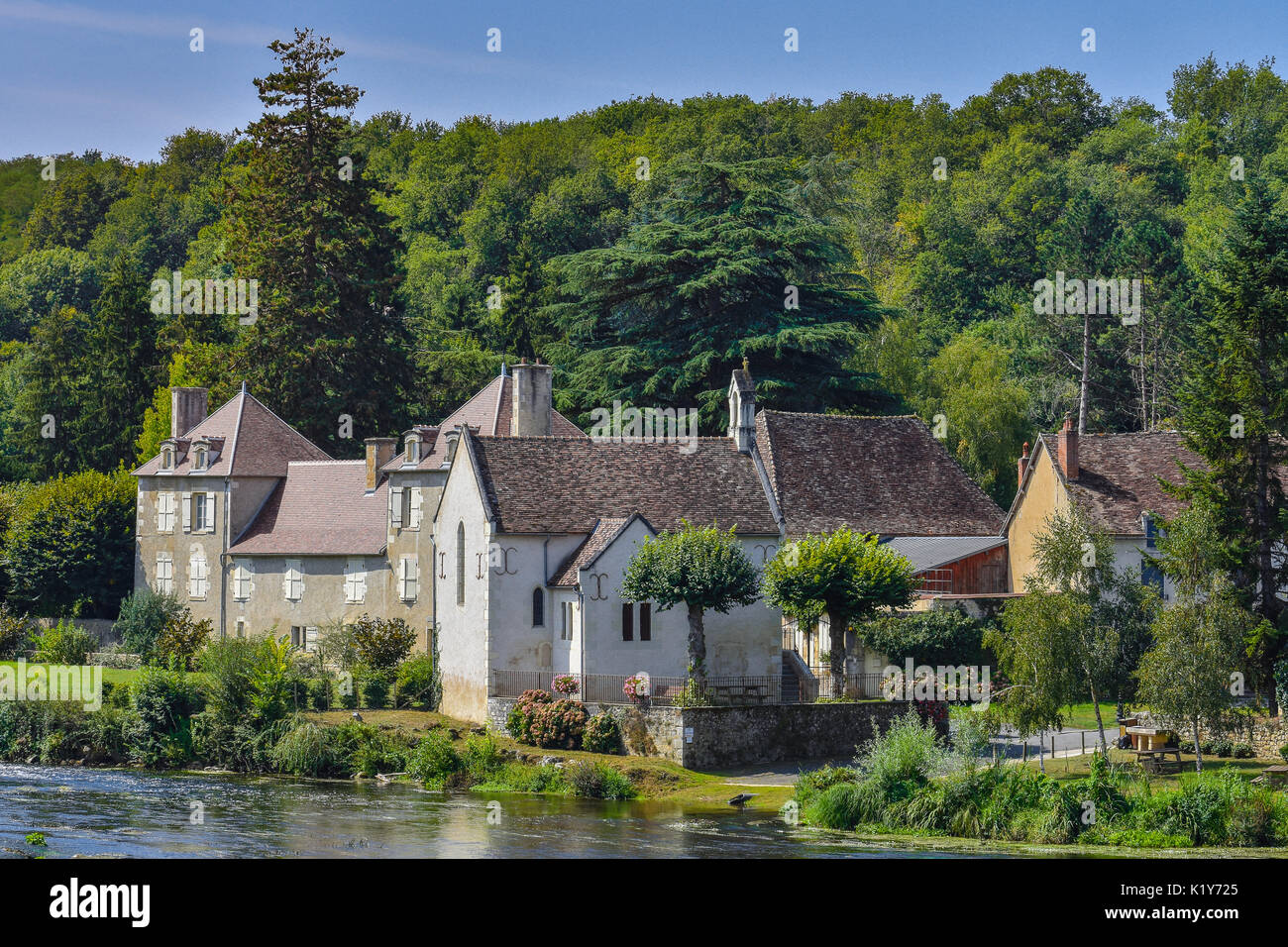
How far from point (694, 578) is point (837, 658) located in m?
4.82

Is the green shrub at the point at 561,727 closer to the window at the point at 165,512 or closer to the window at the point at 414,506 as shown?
the window at the point at 414,506

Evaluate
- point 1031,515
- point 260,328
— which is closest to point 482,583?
point 1031,515

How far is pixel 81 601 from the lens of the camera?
65562mm

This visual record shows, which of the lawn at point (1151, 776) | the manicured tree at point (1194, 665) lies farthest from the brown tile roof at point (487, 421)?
the manicured tree at point (1194, 665)

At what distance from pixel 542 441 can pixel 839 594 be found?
1080 cm

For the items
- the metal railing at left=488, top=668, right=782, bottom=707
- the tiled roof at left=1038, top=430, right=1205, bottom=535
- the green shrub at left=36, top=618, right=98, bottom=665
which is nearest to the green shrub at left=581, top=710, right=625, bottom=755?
the metal railing at left=488, top=668, right=782, bottom=707

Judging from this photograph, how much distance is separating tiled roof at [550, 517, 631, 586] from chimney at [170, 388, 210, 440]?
25.2 m

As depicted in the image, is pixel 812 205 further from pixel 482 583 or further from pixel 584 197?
pixel 482 583

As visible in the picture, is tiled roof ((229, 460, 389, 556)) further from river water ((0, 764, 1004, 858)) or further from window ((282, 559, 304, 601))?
river water ((0, 764, 1004, 858))

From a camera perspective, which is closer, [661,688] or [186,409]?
[661,688]

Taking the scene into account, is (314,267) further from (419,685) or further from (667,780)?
(667,780)

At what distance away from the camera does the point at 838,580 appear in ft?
148

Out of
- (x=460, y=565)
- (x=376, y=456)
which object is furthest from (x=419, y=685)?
(x=376, y=456)

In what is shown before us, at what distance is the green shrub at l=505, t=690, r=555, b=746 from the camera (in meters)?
45.0
